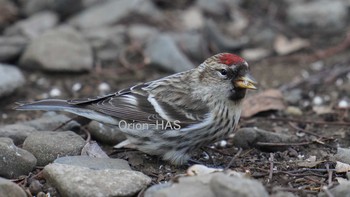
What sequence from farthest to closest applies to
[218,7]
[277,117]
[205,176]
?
1. [218,7]
2. [277,117]
3. [205,176]

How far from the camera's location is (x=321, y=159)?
4238 millimetres

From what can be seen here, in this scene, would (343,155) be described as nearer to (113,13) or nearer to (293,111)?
(293,111)

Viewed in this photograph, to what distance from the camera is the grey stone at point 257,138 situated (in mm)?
4465

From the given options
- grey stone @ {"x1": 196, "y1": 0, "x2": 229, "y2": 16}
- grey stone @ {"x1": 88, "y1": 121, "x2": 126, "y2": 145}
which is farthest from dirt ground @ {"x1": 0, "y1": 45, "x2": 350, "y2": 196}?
grey stone @ {"x1": 196, "y1": 0, "x2": 229, "y2": 16}

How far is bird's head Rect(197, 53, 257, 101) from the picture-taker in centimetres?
417

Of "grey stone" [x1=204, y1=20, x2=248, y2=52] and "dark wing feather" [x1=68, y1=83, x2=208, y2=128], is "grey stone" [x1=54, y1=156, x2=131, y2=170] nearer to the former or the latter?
"dark wing feather" [x1=68, y1=83, x2=208, y2=128]

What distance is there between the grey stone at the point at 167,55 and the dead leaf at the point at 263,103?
0.83 m

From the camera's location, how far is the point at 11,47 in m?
6.06

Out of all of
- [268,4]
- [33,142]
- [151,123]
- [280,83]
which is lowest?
[33,142]

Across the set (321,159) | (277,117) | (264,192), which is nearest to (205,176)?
(264,192)

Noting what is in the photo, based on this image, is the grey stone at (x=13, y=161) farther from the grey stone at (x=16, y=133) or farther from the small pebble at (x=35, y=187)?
the grey stone at (x=16, y=133)

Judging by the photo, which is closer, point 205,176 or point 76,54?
point 205,176

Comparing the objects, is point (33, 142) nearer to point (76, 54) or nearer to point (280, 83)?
point (76, 54)

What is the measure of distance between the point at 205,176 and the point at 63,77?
2912 millimetres
